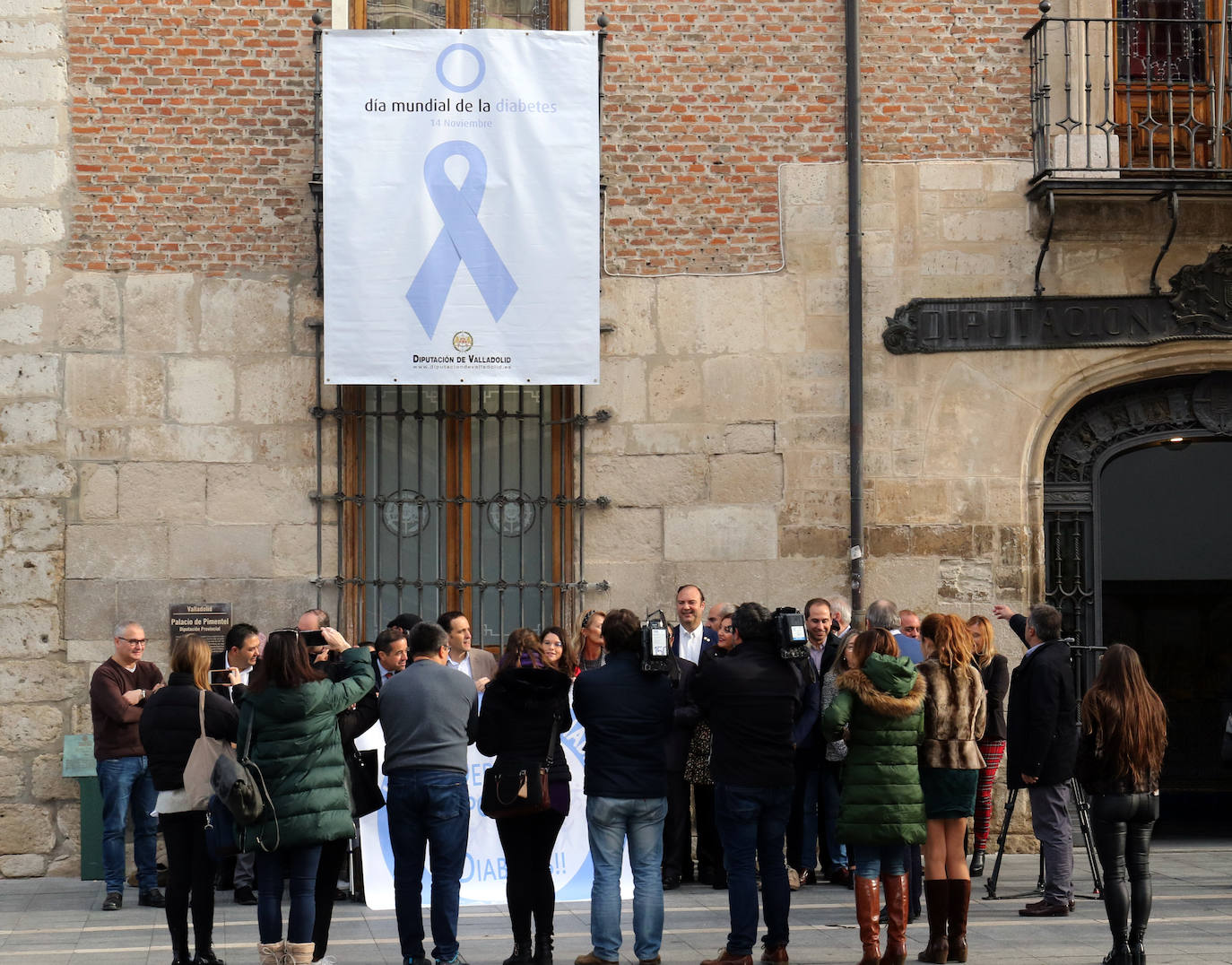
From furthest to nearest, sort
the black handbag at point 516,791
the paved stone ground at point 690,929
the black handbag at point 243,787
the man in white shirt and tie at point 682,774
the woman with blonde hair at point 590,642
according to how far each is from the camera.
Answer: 1. the woman with blonde hair at point 590,642
2. the man in white shirt and tie at point 682,774
3. the paved stone ground at point 690,929
4. the black handbag at point 516,791
5. the black handbag at point 243,787

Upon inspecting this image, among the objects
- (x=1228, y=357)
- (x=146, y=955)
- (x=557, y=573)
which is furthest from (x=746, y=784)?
(x=1228, y=357)

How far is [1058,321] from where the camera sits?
39.8 ft

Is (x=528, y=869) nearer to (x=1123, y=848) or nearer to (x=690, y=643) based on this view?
(x=1123, y=848)

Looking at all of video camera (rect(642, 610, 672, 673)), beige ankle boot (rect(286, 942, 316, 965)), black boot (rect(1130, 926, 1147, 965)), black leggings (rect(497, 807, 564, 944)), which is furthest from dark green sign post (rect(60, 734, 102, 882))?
black boot (rect(1130, 926, 1147, 965))

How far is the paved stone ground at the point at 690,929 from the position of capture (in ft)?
27.3

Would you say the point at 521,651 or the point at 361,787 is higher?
the point at 521,651

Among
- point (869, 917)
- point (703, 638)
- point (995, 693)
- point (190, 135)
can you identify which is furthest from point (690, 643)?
point (190, 135)

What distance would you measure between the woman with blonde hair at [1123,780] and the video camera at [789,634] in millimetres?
1354

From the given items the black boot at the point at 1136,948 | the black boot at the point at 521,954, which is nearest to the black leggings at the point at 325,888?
the black boot at the point at 521,954

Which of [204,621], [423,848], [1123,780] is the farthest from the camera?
[204,621]

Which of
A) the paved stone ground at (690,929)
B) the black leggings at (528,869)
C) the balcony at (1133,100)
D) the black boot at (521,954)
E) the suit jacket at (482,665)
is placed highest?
the balcony at (1133,100)

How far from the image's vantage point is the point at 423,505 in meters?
12.2

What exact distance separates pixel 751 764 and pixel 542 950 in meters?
1.39

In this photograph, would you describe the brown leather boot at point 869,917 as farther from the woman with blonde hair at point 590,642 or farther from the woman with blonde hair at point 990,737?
the woman with blonde hair at point 590,642
